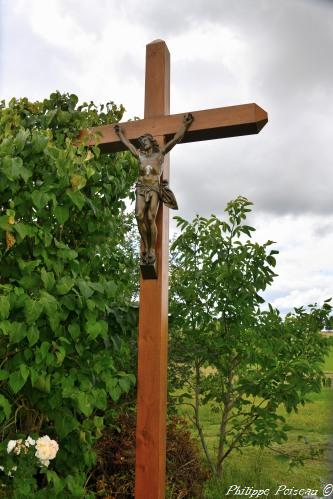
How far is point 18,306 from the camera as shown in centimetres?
210

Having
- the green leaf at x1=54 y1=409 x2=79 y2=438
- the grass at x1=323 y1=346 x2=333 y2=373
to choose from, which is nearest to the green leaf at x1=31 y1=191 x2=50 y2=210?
the green leaf at x1=54 y1=409 x2=79 y2=438

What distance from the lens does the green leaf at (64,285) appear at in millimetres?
2152

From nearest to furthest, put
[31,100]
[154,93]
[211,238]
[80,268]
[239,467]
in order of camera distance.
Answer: [80,268] → [154,93] → [31,100] → [211,238] → [239,467]

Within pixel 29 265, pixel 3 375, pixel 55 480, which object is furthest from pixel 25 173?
pixel 55 480

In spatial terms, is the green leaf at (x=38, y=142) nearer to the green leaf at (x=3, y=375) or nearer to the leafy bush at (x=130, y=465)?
the green leaf at (x=3, y=375)

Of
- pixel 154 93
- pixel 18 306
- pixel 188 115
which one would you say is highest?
pixel 154 93

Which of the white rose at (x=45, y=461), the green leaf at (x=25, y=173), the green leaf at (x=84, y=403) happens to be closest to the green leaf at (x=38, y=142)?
the green leaf at (x=25, y=173)

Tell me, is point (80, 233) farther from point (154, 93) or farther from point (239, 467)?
point (239, 467)

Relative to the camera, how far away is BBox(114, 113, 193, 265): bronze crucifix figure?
238 centimetres

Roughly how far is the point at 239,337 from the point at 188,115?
1.59 metres

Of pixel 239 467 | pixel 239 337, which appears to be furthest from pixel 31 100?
pixel 239 467

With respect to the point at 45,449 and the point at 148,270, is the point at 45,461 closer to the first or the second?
the point at 45,449

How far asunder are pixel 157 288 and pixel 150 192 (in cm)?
48

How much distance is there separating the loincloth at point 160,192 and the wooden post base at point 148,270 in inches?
12.2
